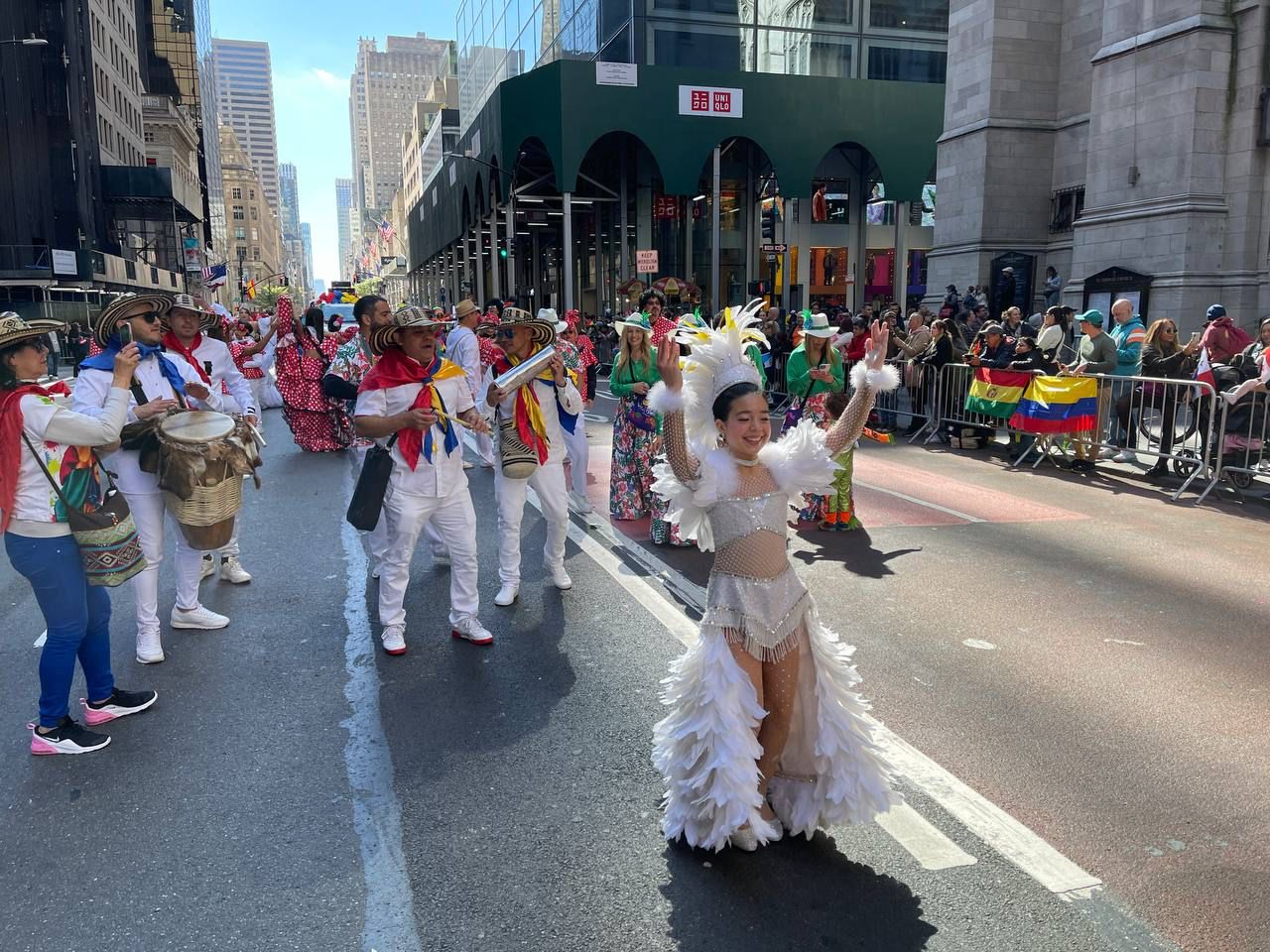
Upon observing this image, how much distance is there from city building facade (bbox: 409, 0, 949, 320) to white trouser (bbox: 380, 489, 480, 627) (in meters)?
22.6

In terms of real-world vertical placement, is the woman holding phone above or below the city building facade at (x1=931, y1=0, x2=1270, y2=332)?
below

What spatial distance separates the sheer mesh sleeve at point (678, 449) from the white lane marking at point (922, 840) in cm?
149

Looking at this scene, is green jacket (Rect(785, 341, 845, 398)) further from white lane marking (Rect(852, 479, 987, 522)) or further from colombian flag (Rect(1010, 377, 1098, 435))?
colombian flag (Rect(1010, 377, 1098, 435))

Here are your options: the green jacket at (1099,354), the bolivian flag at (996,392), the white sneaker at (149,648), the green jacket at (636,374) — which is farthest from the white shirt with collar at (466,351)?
the green jacket at (1099,354)

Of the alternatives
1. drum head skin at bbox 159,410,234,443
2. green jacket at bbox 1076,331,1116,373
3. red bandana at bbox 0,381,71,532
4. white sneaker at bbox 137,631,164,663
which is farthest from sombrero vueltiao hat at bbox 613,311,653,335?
green jacket at bbox 1076,331,1116,373

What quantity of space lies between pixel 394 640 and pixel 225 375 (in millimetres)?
2958

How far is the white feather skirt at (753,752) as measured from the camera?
3314 mm

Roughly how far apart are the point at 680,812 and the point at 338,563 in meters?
4.90

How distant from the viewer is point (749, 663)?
3422 millimetres

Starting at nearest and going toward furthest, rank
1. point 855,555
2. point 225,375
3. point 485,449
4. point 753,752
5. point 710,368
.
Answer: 1. point 753,752
2. point 710,368
3. point 225,375
4. point 855,555
5. point 485,449

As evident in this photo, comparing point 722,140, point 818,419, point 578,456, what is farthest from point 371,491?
point 722,140

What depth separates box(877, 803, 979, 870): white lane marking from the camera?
3328 mm

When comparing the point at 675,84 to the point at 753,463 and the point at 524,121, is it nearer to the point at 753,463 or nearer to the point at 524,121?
the point at 524,121

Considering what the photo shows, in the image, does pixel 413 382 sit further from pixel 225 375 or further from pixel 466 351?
pixel 466 351
